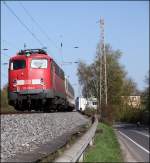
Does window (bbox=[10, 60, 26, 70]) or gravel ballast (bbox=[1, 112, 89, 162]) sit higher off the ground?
window (bbox=[10, 60, 26, 70])

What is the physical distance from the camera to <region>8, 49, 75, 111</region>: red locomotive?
3020cm

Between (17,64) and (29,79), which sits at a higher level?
(17,64)

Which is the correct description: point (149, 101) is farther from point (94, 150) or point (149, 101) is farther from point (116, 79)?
point (94, 150)

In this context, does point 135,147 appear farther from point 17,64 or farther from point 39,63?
point 17,64

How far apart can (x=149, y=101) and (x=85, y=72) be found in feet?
55.9

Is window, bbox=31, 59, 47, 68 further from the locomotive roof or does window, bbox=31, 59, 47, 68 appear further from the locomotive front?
the locomotive roof

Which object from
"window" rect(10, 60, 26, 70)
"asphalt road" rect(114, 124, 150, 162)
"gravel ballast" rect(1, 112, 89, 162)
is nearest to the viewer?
"gravel ballast" rect(1, 112, 89, 162)

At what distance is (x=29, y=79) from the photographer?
102 feet

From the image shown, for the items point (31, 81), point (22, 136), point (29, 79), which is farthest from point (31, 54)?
point (22, 136)

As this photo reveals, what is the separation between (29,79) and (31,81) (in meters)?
0.24

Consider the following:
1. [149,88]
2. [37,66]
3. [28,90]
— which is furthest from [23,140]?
[149,88]

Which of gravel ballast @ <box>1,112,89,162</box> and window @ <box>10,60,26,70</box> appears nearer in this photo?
gravel ballast @ <box>1,112,89,162</box>

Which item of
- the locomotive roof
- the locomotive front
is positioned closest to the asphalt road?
the locomotive front

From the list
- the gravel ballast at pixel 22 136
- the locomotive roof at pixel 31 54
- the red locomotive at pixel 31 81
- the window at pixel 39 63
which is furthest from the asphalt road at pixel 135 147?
the gravel ballast at pixel 22 136
